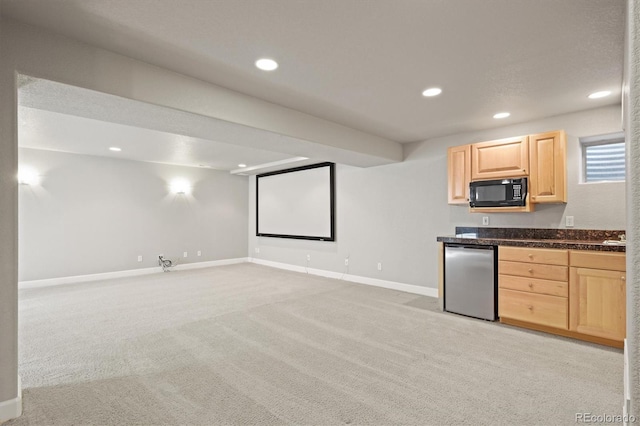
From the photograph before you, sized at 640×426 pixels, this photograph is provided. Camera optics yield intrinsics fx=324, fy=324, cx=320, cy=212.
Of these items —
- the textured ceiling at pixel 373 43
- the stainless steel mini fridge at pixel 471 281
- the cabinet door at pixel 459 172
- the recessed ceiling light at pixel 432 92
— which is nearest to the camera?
the textured ceiling at pixel 373 43

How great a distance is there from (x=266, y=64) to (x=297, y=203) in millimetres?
4880

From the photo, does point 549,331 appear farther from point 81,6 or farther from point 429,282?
point 81,6

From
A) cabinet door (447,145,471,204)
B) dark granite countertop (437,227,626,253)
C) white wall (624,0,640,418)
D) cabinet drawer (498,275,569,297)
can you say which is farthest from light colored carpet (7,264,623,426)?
cabinet door (447,145,471,204)

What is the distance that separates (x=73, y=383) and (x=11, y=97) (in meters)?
2.10

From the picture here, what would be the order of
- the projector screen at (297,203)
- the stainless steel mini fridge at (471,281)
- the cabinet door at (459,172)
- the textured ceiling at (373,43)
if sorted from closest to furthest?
1. the textured ceiling at (373,43)
2. the stainless steel mini fridge at (471,281)
3. the cabinet door at (459,172)
4. the projector screen at (297,203)

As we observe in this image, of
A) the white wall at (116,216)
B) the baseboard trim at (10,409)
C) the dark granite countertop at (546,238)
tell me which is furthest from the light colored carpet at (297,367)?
the white wall at (116,216)

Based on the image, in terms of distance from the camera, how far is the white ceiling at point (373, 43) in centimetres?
201

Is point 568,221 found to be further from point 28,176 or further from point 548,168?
point 28,176

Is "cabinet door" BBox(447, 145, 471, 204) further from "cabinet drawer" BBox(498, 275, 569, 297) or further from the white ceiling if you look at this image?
"cabinet drawer" BBox(498, 275, 569, 297)

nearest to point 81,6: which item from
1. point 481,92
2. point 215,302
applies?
point 481,92

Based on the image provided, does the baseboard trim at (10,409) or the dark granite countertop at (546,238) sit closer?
the baseboard trim at (10,409)

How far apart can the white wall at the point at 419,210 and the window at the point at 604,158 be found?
13 cm

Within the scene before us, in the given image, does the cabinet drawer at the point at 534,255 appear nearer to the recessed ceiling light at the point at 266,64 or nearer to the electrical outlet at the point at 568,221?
the electrical outlet at the point at 568,221

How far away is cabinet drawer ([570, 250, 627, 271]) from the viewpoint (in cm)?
301
